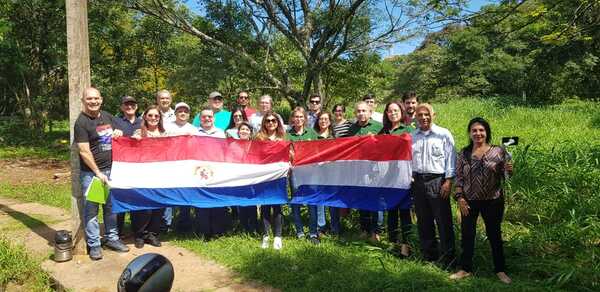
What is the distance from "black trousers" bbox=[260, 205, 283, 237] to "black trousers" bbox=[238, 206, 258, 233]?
12.1 inches

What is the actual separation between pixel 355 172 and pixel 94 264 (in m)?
3.21

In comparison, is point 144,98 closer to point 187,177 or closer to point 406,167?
point 187,177

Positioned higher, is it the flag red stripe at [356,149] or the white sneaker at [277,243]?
the flag red stripe at [356,149]

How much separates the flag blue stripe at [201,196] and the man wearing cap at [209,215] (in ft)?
0.74

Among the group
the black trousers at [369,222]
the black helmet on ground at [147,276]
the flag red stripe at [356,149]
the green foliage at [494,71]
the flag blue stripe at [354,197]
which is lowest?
the black trousers at [369,222]

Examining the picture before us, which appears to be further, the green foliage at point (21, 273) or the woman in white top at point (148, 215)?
the woman in white top at point (148, 215)

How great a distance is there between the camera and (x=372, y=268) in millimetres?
4816

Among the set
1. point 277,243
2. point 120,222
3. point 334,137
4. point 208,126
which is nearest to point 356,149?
point 334,137

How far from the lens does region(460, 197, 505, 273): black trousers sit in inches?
173

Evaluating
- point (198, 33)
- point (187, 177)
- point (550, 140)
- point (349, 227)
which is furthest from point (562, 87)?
point (187, 177)

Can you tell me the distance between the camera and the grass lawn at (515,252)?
14.3 ft

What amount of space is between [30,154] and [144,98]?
15.3 feet

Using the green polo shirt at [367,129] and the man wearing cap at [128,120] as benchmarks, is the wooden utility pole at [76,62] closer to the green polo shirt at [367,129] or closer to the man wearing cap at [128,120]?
the man wearing cap at [128,120]

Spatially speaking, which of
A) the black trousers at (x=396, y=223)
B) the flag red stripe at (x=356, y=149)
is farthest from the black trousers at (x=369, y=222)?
the flag red stripe at (x=356, y=149)
